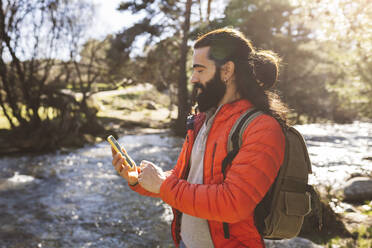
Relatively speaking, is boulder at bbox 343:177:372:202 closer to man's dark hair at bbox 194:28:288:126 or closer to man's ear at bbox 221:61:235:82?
man's dark hair at bbox 194:28:288:126

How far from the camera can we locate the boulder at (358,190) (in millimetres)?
6730

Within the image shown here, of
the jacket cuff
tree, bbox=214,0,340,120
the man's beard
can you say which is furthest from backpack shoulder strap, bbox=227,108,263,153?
tree, bbox=214,0,340,120

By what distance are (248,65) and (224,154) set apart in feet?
1.73

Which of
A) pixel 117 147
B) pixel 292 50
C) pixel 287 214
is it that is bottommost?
pixel 287 214

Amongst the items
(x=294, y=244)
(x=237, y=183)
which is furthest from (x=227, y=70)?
(x=294, y=244)

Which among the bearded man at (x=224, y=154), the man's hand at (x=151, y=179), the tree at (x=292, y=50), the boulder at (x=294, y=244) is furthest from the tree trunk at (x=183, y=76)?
the man's hand at (x=151, y=179)

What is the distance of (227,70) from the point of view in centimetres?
178

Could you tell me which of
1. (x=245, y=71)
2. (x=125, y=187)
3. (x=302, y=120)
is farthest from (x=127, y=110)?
(x=245, y=71)

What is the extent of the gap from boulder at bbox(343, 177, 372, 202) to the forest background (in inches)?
111

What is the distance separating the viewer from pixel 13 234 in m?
5.96

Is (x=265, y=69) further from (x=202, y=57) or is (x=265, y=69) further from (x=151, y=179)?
(x=151, y=179)

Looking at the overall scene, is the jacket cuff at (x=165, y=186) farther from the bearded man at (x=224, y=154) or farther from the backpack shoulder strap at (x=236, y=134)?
the backpack shoulder strap at (x=236, y=134)

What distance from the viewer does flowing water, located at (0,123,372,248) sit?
582cm

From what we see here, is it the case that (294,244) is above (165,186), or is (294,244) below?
below
